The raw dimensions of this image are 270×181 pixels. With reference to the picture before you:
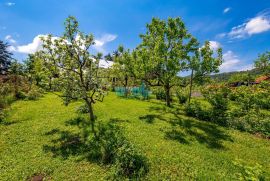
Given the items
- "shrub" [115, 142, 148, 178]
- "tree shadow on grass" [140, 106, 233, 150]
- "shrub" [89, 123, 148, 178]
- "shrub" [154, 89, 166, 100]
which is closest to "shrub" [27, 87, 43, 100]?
"tree shadow on grass" [140, 106, 233, 150]

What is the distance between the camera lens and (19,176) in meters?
7.99

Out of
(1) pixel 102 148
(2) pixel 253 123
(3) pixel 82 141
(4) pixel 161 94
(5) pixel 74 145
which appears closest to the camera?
(1) pixel 102 148

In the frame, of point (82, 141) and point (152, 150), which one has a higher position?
point (82, 141)

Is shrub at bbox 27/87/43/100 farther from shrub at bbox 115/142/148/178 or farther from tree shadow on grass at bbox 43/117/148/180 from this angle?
shrub at bbox 115/142/148/178

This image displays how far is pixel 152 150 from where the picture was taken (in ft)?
34.2

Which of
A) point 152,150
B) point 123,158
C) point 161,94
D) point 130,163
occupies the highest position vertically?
point 161,94

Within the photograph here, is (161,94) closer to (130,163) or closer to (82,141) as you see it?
(82,141)

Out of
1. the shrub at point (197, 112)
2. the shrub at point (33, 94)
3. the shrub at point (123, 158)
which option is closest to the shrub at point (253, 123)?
the shrub at point (197, 112)

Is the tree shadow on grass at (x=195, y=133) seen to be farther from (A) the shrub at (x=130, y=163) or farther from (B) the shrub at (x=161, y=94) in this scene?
(B) the shrub at (x=161, y=94)

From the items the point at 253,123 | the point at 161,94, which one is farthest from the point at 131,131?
the point at 161,94

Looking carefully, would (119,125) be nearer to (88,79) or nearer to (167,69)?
(88,79)

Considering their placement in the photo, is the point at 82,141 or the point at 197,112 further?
the point at 197,112

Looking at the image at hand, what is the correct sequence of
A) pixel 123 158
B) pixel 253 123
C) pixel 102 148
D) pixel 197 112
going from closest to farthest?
pixel 123 158
pixel 102 148
pixel 253 123
pixel 197 112

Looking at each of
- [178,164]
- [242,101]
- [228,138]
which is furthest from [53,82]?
[242,101]
